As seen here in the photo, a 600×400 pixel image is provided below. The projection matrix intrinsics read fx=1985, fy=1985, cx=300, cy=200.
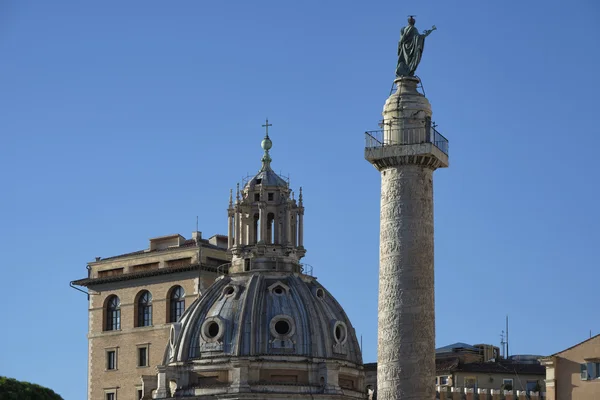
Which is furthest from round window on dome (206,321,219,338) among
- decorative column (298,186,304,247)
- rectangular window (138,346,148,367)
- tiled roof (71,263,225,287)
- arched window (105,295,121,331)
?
arched window (105,295,121,331)

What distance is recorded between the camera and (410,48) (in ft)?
230

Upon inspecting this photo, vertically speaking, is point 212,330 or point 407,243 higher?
point 212,330

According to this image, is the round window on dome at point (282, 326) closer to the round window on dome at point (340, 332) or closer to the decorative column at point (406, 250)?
the round window on dome at point (340, 332)

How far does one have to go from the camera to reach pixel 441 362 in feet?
359

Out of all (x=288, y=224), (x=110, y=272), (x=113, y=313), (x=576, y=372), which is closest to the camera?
(x=576, y=372)

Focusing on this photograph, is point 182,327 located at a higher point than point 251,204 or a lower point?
lower

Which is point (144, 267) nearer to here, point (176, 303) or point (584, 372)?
point (176, 303)

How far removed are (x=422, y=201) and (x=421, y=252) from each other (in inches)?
71.5

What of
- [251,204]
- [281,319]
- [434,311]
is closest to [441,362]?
[281,319]

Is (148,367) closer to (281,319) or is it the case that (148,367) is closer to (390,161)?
(281,319)

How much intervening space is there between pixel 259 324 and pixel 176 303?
11.2 m

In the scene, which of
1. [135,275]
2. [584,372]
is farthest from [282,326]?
[584,372]

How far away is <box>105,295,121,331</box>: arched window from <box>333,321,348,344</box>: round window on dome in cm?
1674

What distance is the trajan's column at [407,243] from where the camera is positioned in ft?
220
